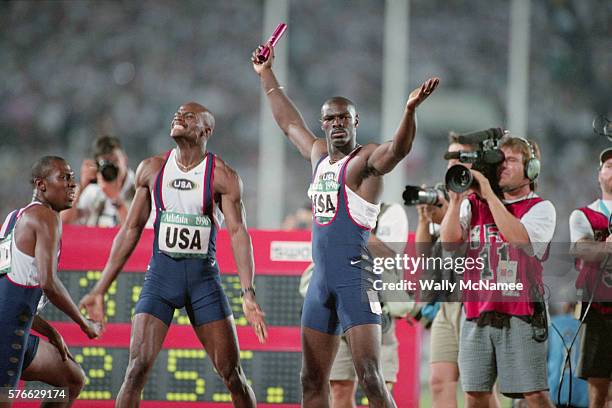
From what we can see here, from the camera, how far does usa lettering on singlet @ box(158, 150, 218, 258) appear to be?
630 centimetres

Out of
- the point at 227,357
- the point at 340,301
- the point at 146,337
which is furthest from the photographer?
the point at 227,357

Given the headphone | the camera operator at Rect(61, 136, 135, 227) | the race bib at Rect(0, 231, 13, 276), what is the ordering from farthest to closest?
the camera operator at Rect(61, 136, 135, 227)
the headphone
the race bib at Rect(0, 231, 13, 276)

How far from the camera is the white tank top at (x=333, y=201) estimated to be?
575 centimetres

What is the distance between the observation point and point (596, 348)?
21.0 ft

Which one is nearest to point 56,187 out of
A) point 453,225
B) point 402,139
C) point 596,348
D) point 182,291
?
point 182,291

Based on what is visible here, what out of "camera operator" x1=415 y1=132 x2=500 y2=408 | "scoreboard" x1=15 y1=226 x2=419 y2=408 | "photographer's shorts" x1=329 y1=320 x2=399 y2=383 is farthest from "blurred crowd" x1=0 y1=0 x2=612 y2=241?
"camera operator" x1=415 y1=132 x2=500 y2=408

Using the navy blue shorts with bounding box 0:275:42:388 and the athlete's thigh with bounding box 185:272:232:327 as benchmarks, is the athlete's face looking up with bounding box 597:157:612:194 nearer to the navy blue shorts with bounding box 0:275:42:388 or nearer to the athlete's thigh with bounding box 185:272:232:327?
the athlete's thigh with bounding box 185:272:232:327

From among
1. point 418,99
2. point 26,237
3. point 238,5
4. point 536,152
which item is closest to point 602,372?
point 536,152

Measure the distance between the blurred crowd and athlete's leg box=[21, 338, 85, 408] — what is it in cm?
745

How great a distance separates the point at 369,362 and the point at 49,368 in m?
2.19

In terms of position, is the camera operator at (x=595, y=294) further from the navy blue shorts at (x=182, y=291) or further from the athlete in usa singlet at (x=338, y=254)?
the navy blue shorts at (x=182, y=291)

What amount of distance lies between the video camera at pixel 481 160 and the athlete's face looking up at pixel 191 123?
1.70 meters

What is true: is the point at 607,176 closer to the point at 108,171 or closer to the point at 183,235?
the point at 183,235

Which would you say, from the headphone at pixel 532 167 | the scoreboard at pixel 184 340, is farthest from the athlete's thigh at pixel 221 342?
the headphone at pixel 532 167
